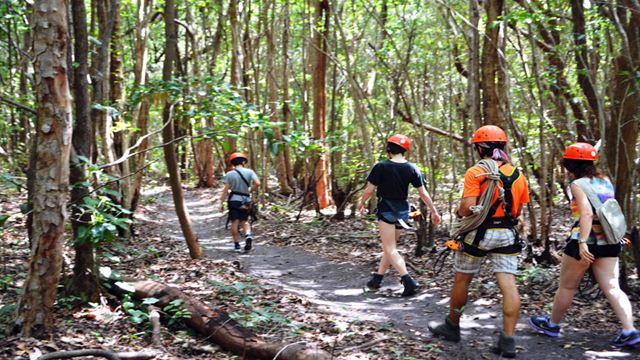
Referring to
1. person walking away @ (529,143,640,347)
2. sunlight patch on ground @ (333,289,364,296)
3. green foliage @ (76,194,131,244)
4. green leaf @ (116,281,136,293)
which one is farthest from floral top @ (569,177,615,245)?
green leaf @ (116,281,136,293)

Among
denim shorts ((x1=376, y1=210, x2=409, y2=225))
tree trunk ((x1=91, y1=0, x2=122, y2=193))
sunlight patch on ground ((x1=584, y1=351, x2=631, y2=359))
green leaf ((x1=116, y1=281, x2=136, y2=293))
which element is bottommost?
sunlight patch on ground ((x1=584, y1=351, x2=631, y2=359))

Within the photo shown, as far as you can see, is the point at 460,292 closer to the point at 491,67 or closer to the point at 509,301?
the point at 509,301

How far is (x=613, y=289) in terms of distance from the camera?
5.06 m

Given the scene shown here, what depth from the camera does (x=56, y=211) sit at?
14.7 feet

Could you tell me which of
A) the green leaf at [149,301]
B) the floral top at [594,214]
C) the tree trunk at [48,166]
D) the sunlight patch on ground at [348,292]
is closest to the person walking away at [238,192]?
the sunlight patch on ground at [348,292]

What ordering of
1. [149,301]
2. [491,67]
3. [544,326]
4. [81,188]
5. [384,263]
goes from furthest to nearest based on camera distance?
1. [491,67]
2. [384,263]
3. [149,301]
4. [544,326]
5. [81,188]

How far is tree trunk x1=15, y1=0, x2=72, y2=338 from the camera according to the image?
4.36 m

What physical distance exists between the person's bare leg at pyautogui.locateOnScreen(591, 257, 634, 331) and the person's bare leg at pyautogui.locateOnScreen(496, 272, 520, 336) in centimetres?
91

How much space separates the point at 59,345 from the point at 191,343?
3.92 ft

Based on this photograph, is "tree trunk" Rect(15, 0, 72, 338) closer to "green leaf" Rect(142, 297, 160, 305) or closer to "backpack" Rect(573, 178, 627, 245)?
"green leaf" Rect(142, 297, 160, 305)

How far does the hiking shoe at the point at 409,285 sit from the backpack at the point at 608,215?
2679mm

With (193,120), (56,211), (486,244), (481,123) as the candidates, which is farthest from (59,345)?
(481,123)

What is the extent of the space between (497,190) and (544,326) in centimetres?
174

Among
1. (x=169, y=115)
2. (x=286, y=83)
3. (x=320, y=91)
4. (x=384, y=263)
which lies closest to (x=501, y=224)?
(x=384, y=263)
